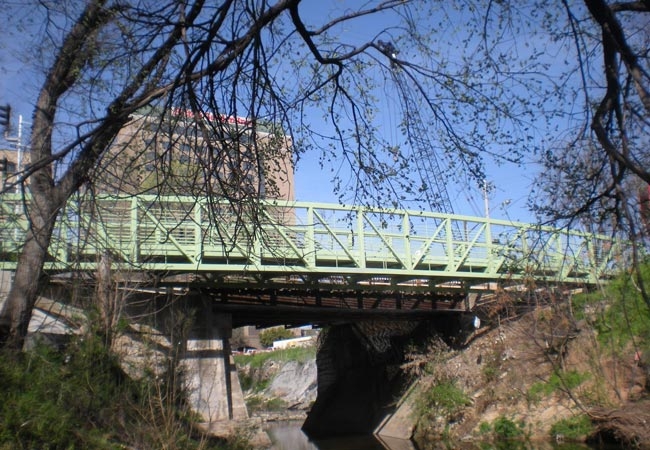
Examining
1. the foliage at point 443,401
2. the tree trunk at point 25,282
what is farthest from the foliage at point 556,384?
the tree trunk at point 25,282

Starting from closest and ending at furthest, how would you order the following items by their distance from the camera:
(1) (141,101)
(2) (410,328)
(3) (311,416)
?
(1) (141,101) < (2) (410,328) < (3) (311,416)

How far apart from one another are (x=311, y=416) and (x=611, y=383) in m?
17.7

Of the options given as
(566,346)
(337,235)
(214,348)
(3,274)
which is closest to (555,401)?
(566,346)

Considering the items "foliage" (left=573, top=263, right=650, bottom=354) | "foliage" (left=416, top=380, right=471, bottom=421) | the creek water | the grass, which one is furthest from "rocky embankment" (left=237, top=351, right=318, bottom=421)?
"foliage" (left=573, top=263, right=650, bottom=354)

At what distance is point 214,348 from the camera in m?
20.3

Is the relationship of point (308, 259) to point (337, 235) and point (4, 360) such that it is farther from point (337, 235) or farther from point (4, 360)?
point (4, 360)

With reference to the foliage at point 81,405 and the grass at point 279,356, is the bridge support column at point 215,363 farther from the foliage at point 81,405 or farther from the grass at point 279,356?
the grass at point 279,356

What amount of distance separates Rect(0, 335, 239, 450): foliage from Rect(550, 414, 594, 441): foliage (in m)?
10.5

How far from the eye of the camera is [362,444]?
2550 cm

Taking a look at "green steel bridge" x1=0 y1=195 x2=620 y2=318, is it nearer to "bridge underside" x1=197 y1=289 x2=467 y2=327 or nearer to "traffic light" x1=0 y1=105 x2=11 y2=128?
"bridge underside" x1=197 y1=289 x2=467 y2=327

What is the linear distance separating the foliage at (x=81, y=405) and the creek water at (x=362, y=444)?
10.1 metres

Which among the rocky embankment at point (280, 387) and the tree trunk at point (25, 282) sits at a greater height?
the tree trunk at point (25, 282)

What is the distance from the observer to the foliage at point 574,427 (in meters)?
17.7

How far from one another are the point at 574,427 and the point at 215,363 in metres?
9.98
